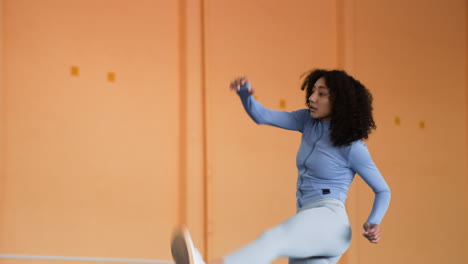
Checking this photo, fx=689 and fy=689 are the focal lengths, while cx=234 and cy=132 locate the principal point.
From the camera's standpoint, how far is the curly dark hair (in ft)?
10.6

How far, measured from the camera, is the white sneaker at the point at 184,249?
2.65m

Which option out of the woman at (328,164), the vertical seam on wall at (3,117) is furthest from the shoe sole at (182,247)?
the vertical seam on wall at (3,117)

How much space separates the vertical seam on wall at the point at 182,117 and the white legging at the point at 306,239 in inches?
104

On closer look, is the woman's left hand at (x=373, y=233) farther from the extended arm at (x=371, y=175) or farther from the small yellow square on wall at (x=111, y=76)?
the small yellow square on wall at (x=111, y=76)

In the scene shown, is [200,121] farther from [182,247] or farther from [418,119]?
[182,247]

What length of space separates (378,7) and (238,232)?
2.71 m

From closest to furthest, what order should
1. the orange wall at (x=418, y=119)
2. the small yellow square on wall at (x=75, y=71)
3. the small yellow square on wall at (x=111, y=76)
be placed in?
the small yellow square on wall at (x=75, y=71) < the small yellow square on wall at (x=111, y=76) < the orange wall at (x=418, y=119)

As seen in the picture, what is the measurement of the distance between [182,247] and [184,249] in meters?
0.02

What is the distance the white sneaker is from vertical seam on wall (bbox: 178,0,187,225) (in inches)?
118

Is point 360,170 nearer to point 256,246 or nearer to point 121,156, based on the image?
point 256,246

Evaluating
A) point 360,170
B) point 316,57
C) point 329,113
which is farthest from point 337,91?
point 316,57

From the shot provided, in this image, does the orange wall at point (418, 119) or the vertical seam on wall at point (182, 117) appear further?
the orange wall at point (418, 119)

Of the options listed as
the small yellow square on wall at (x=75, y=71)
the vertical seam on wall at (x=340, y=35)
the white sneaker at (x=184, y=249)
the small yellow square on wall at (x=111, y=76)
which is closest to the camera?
the white sneaker at (x=184, y=249)

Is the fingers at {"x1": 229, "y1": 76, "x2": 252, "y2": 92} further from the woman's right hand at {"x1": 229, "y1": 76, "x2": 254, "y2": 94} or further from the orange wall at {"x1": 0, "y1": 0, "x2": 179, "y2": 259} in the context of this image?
the orange wall at {"x1": 0, "y1": 0, "x2": 179, "y2": 259}
